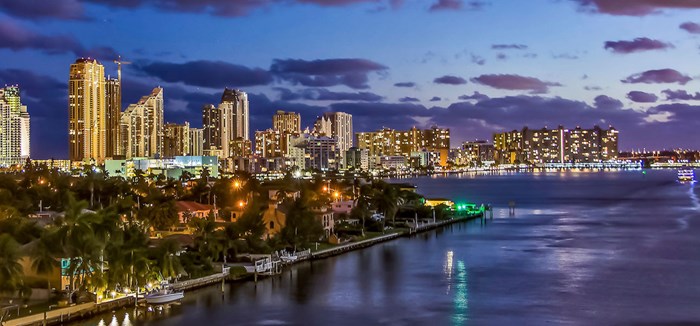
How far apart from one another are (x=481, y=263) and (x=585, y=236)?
1077 centimetres

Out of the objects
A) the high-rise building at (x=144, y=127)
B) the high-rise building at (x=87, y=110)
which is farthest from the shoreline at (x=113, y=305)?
the high-rise building at (x=144, y=127)

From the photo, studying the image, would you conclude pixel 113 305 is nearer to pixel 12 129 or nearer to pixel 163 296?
pixel 163 296

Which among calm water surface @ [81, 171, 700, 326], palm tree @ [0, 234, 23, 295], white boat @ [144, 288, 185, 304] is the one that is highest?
palm tree @ [0, 234, 23, 295]

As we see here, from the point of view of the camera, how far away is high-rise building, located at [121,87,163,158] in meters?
127

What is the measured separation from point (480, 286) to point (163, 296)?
9.42 metres

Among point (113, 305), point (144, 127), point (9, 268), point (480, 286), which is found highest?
point (144, 127)

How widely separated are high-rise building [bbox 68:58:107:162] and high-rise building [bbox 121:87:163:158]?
6233 mm

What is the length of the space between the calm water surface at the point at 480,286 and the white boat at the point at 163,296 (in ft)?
0.95

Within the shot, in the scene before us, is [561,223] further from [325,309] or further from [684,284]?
[325,309]

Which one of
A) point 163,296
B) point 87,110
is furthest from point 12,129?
point 163,296

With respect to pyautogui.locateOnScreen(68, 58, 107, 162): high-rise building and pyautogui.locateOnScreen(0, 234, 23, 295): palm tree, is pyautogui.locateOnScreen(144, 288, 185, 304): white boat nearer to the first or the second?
pyautogui.locateOnScreen(0, 234, 23, 295): palm tree

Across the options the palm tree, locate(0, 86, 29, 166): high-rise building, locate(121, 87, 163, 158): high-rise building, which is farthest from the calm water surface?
locate(0, 86, 29, 166): high-rise building

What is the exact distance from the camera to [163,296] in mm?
19203

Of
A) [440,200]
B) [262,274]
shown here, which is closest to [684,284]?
[262,274]
